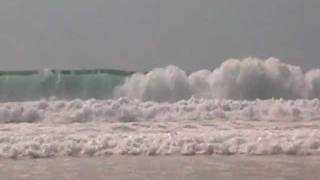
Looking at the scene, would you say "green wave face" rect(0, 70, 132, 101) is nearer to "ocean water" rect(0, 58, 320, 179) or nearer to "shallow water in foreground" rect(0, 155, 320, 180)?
"ocean water" rect(0, 58, 320, 179)

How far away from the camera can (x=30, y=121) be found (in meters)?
32.9

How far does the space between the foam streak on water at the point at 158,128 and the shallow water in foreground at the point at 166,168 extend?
4.94 feet

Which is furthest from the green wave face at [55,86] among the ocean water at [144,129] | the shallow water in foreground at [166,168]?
the shallow water in foreground at [166,168]

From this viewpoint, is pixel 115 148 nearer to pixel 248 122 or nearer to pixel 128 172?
pixel 128 172

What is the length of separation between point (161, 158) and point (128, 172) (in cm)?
317

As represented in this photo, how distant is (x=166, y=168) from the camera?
56.6 ft

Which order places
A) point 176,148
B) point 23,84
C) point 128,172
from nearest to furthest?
point 128,172 < point 176,148 < point 23,84

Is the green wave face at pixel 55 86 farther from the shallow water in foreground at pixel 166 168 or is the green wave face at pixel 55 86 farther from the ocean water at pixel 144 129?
the shallow water in foreground at pixel 166 168

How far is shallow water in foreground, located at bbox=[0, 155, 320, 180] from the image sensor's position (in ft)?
52.1

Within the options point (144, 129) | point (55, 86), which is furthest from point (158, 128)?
point (55, 86)

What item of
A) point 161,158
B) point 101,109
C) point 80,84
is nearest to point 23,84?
point 80,84

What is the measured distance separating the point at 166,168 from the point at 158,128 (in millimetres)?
10820

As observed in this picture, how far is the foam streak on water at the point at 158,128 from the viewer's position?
21.4 m

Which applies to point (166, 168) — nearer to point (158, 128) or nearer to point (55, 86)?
point (158, 128)
